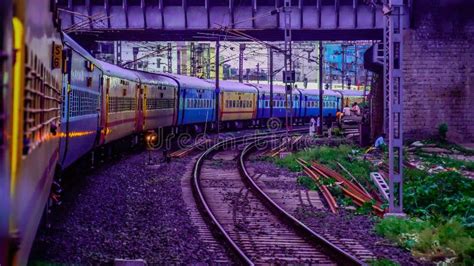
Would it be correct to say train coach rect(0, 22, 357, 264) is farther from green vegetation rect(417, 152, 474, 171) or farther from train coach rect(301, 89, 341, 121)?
green vegetation rect(417, 152, 474, 171)

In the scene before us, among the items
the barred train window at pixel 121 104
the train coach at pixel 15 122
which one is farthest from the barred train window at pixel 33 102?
the barred train window at pixel 121 104

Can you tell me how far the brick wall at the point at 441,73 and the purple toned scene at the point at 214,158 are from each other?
0.06 metres

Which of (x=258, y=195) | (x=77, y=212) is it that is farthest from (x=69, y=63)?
(x=258, y=195)

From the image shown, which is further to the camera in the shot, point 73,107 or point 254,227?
point 73,107

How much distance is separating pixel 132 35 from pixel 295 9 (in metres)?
7.94

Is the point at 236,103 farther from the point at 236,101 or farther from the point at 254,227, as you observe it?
the point at 254,227

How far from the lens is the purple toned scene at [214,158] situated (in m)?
5.48

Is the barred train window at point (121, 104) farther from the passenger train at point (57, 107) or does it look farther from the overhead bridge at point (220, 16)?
the overhead bridge at point (220, 16)

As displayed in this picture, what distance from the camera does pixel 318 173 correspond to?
20.5 m

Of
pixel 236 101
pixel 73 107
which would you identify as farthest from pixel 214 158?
pixel 236 101

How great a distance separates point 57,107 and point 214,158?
1832 cm

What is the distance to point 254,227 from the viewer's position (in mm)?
12266

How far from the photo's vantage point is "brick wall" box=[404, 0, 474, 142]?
100.0ft

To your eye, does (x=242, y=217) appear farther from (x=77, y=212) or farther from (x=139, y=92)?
(x=139, y=92)
